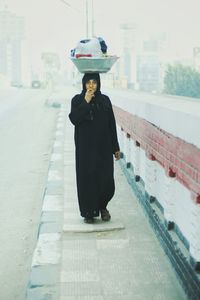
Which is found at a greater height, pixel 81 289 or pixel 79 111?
pixel 79 111

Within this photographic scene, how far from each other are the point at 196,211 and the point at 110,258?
4.36 feet

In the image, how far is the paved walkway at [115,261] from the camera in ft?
13.6

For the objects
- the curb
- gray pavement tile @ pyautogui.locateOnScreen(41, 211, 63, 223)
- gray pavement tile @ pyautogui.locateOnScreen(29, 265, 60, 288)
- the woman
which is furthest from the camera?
gray pavement tile @ pyautogui.locateOnScreen(41, 211, 63, 223)

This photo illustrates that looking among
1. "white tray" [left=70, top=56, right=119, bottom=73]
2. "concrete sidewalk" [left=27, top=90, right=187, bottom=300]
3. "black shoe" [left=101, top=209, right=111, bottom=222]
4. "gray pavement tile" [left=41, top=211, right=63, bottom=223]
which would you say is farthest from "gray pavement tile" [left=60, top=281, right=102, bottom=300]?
"white tray" [left=70, top=56, right=119, bottom=73]

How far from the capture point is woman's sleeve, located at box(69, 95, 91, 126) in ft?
18.8

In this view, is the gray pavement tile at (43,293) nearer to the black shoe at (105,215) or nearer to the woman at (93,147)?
the woman at (93,147)

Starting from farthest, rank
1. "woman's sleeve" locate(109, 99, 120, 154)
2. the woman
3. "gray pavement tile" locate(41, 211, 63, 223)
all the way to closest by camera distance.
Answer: "gray pavement tile" locate(41, 211, 63, 223) → "woman's sleeve" locate(109, 99, 120, 154) → the woman

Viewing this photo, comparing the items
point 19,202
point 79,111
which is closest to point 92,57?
point 79,111

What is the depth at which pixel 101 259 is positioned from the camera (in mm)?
4859

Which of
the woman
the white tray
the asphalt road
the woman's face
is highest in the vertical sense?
the white tray

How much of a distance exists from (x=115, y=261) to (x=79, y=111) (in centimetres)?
170

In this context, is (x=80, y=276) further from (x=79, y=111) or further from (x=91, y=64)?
(x=91, y=64)

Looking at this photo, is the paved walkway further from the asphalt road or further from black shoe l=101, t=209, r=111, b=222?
the asphalt road

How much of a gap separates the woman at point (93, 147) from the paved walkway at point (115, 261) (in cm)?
32
